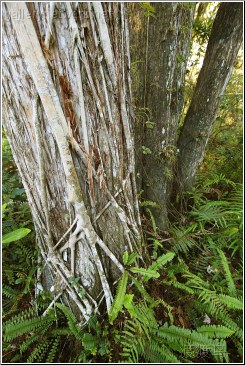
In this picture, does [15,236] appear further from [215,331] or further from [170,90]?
[170,90]

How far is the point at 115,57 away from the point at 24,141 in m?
0.81

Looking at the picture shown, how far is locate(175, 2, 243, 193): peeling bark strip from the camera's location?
231cm

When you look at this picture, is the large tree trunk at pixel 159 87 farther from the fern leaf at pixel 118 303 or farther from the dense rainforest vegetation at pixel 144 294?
the fern leaf at pixel 118 303

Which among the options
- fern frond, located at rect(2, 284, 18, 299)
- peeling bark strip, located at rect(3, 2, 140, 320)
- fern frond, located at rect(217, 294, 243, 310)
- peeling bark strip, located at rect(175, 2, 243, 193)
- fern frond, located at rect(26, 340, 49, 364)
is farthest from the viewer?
peeling bark strip, located at rect(175, 2, 243, 193)

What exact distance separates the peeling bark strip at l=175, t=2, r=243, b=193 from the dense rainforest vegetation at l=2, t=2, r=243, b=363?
28cm

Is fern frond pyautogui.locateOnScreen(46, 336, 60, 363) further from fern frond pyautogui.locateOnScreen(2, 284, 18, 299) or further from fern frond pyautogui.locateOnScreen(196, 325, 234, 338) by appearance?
fern frond pyautogui.locateOnScreen(196, 325, 234, 338)

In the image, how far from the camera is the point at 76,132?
1.45 m

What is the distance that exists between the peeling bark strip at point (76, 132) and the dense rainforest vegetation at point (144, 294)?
0.17 metres

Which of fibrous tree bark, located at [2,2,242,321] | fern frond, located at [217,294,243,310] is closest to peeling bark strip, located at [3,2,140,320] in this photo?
fibrous tree bark, located at [2,2,242,321]

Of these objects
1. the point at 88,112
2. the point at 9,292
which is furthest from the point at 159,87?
the point at 9,292

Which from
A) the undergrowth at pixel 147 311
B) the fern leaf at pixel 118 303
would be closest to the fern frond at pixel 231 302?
the undergrowth at pixel 147 311

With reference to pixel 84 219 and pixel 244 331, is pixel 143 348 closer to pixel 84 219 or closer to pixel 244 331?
pixel 244 331

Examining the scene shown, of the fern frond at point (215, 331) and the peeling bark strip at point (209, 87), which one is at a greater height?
the peeling bark strip at point (209, 87)

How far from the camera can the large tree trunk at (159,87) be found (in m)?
2.11
